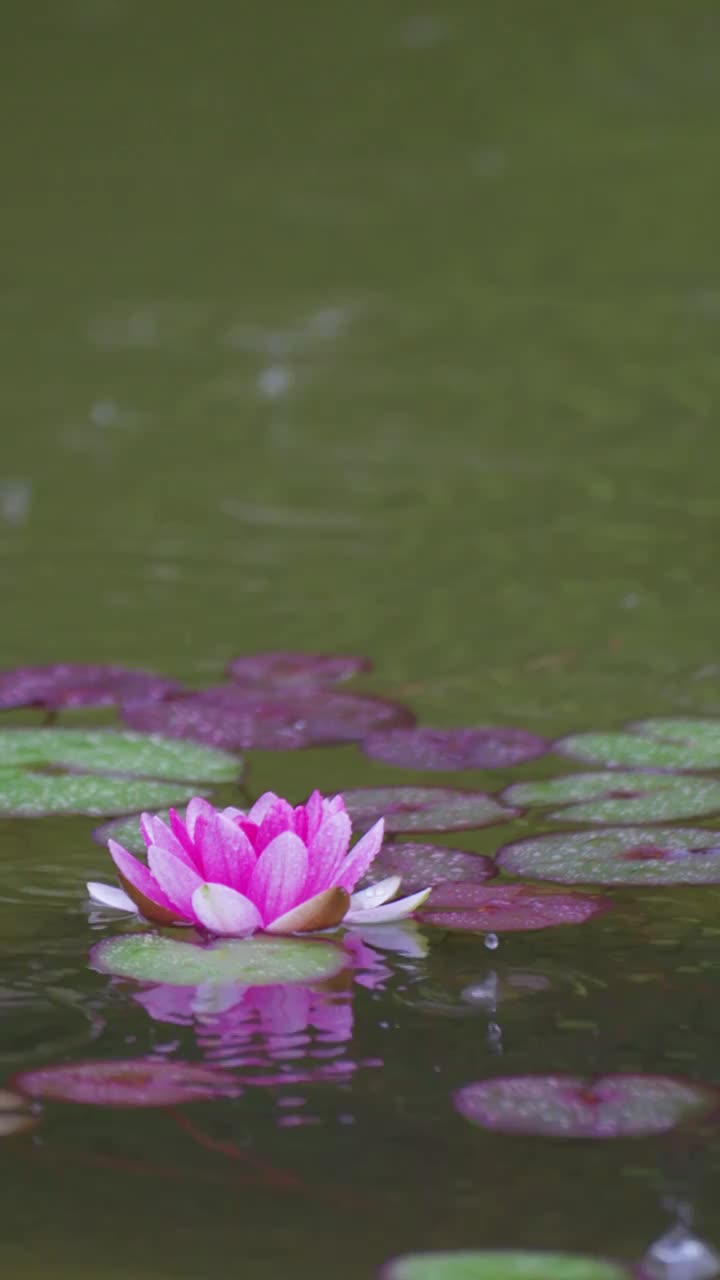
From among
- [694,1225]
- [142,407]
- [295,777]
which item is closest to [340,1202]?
[694,1225]

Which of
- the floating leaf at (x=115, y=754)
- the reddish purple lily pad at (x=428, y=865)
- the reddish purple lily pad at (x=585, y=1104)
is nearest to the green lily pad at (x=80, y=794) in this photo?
the floating leaf at (x=115, y=754)

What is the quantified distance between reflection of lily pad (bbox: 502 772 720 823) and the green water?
0.09m

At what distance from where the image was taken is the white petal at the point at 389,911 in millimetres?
1874

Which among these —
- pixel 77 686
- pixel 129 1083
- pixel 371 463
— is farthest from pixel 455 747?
pixel 371 463

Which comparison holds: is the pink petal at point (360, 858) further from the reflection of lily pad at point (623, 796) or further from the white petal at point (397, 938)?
the reflection of lily pad at point (623, 796)

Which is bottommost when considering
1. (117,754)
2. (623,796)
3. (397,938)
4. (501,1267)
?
(501,1267)

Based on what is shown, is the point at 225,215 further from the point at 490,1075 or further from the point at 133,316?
the point at 490,1075

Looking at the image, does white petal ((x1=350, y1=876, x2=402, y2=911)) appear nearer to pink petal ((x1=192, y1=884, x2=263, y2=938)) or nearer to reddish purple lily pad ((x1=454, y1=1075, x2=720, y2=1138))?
pink petal ((x1=192, y1=884, x2=263, y2=938))

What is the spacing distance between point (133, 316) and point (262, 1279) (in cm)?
490

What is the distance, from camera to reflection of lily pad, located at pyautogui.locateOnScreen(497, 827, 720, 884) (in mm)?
2018

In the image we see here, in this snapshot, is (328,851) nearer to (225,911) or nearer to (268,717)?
(225,911)

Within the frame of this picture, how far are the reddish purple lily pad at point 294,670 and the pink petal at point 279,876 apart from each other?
3.09ft

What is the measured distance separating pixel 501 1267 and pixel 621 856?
2.88 feet

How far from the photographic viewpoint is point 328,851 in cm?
188
